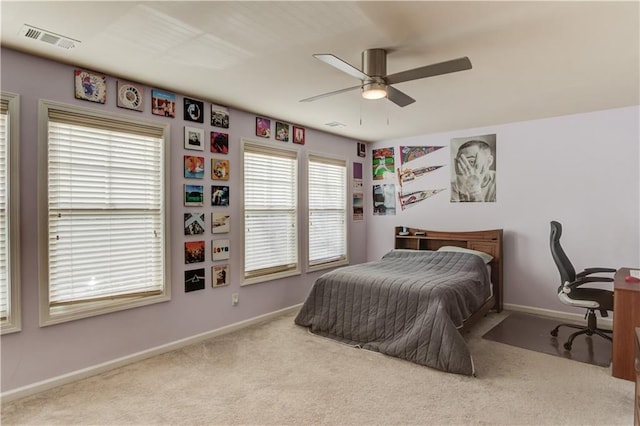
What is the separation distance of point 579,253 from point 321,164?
319cm

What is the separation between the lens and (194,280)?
11.6 feet

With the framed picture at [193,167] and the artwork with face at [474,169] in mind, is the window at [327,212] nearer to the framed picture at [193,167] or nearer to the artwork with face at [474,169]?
the artwork with face at [474,169]

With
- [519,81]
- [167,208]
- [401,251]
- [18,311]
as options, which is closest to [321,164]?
[401,251]

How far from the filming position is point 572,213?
4.17m

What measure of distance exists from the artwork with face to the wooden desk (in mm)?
2086

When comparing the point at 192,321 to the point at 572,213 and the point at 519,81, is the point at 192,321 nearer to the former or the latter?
the point at 519,81

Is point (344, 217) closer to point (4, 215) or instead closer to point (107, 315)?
point (107, 315)

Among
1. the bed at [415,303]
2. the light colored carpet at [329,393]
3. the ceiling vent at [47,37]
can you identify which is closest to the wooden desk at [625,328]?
the light colored carpet at [329,393]

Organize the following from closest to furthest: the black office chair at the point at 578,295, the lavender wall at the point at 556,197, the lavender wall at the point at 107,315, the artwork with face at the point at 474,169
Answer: the lavender wall at the point at 107,315, the black office chair at the point at 578,295, the lavender wall at the point at 556,197, the artwork with face at the point at 474,169

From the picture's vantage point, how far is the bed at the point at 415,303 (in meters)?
2.96

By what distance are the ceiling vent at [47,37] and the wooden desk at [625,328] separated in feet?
13.7

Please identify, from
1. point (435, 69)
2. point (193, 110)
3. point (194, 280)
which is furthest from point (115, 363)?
point (435, 69)

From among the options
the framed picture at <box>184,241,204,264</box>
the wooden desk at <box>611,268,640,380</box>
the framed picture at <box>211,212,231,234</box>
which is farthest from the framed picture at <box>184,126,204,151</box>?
the wooden desk at <box>611,268,640,380</box>

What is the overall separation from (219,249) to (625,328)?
3.44 meters
